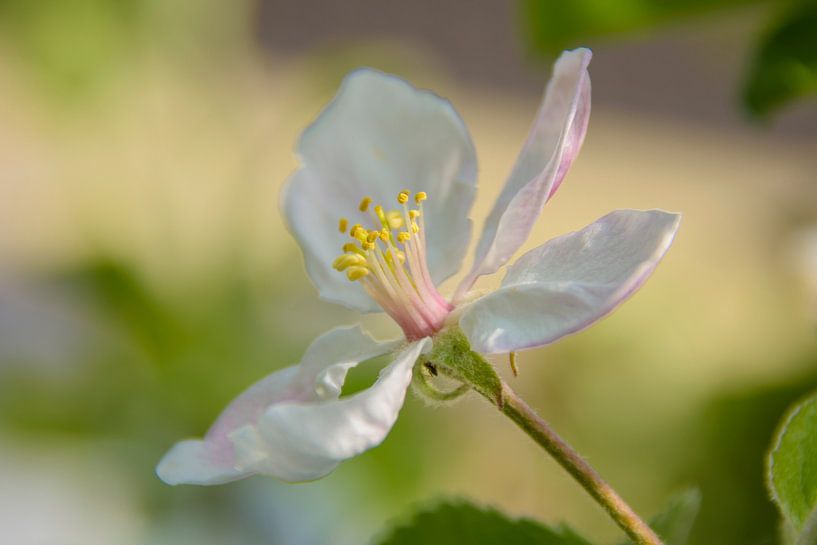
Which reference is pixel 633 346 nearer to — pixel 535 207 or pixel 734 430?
pixel 734 430

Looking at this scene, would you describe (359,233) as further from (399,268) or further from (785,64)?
(785,64)

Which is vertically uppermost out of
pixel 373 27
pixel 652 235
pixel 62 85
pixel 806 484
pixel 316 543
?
pixel 373 27

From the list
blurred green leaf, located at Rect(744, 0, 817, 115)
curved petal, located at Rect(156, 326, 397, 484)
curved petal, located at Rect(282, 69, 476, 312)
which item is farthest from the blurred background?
curved petal, located at Rect(156, 326, 397, 484)

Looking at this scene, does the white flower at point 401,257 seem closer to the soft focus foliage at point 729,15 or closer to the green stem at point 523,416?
the green stem at point 523,416

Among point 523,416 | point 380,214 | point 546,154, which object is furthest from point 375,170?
point 523,416

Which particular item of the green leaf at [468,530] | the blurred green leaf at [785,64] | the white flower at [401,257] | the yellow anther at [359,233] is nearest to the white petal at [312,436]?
the white flower at [401,257]

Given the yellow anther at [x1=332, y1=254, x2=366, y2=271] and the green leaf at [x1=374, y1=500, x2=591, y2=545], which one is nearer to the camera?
the green leaf at [x1=374, y1=500, x2=591, y2=545]

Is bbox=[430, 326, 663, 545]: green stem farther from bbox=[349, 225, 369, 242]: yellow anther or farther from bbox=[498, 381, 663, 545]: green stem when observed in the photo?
bbox=[349, 225, 369, 242]: yellow anther

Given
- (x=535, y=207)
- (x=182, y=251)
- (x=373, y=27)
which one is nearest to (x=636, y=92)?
(x=373, y=27)
